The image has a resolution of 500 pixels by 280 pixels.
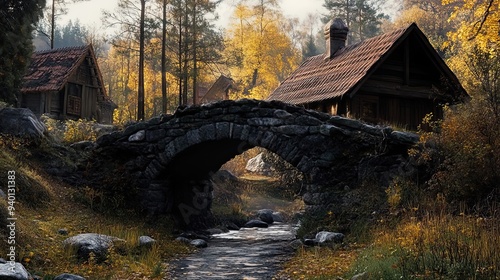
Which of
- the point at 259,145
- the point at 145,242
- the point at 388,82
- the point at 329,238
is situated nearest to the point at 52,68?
the point at 388,82

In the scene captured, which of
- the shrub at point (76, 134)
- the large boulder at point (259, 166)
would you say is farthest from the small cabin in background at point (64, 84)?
the shrub at point (76, 134)

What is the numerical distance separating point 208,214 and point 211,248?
3.65 metres

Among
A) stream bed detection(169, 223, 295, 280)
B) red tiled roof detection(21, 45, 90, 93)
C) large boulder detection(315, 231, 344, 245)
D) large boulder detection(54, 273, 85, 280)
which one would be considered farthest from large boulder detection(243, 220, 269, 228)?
red tiled roof detection(21, 45, 90, 93)

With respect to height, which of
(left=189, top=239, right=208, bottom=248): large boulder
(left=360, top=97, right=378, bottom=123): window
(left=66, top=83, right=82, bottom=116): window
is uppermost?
(left=66, top=83, right=82, bottom=116): window

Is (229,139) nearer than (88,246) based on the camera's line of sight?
No

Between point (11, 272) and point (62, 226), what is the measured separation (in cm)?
376

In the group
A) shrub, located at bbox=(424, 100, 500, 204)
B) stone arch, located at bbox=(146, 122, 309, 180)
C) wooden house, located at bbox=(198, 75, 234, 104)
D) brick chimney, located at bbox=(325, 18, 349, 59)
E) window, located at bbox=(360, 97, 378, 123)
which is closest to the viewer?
shrub, located at bbox=(424, 100, 500, 204)

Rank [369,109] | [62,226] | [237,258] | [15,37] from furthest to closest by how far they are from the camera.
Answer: [369,109] → [15,37] → [237,258] → [62,226]

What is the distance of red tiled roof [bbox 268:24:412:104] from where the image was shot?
16750 millimetres

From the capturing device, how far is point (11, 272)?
19.4 ft

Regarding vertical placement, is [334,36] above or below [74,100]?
above

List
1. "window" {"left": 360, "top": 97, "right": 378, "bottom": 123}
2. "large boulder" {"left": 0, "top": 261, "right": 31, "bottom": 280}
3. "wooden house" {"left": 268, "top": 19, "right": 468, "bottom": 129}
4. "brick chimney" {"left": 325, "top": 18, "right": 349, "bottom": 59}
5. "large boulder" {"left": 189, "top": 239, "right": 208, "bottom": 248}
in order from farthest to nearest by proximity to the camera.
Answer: "brick chimney" {"left": 325, "top": 18, "right": 349, "bottom": 59} < "window" {"left": 360, "top": 97, "right": 378, "bottom": 123} < "wooden house" {"left": 268, "top": 19, "right": 468, "bottom": 129} < "large boulder" {"left": 189, "top": 239, "right": 208, "bottom": 248} < "large boulder" {"left": 0, "top": 261, "right": 31, "bottom": 280}

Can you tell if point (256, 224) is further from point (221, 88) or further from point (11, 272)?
point (221, 88)

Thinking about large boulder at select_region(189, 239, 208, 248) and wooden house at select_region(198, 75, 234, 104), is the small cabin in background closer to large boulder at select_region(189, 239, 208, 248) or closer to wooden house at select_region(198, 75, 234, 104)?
wooden house at select_region(198, 75, 234, 104)
